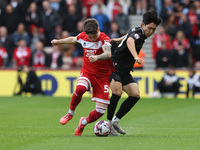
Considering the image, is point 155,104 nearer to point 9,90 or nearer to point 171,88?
point 171,88

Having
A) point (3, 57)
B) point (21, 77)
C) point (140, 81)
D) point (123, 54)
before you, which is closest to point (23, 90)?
point (21, 77)

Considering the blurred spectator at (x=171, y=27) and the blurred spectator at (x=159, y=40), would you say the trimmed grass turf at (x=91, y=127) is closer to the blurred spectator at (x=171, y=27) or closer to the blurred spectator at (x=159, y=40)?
the blurred spectator at (x=159, y=40)

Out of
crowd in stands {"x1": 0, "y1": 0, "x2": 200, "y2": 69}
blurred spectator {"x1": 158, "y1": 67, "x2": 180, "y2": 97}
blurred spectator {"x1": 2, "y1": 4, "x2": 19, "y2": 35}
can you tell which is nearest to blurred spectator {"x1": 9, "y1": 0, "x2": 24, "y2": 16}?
crowd in stands {"x1": 0, "y1": 0, "x2": 200, "y2": 69}

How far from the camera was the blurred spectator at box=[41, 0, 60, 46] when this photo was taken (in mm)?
21828

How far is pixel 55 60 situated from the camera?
810 inches

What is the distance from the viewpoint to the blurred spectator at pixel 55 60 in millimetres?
20484

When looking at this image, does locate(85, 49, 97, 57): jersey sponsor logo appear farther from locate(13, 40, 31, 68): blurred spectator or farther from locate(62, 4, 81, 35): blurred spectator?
locate(62, 4, 81, 35): blurred spectator

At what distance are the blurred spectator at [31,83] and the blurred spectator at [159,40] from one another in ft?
15.2

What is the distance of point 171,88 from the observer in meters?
19.2

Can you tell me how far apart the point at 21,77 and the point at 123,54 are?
435 inches

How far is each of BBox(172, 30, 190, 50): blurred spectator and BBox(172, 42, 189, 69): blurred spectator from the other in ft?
0.85

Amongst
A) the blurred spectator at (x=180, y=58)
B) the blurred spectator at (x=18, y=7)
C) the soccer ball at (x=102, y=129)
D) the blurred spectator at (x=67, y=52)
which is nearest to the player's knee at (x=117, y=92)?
the soccer ball at (x=102, y=129)

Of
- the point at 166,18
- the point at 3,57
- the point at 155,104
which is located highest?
the point at 166,18

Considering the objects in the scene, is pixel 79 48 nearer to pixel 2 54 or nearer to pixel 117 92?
pixel 2 54
